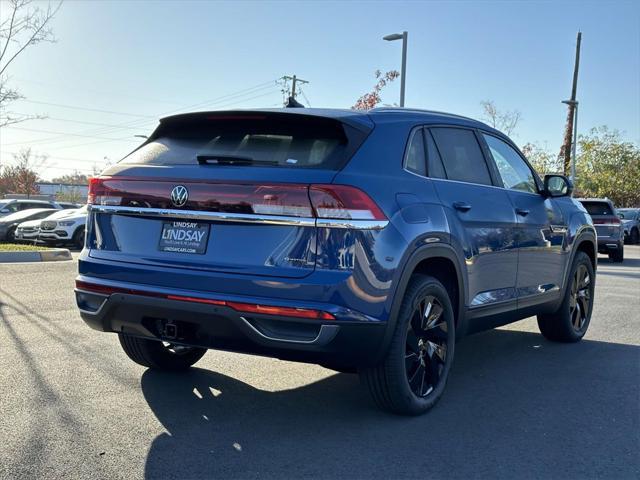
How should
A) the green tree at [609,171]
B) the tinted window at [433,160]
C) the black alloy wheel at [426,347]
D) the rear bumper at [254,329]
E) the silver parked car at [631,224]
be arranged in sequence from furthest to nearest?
1. the green tree at [609,171]
2. the silver parked car at [631,224]
3. the tinted window at [433,160]
4. the black alloy wheel at [426,347]
5. the rear bumper at [254,329]

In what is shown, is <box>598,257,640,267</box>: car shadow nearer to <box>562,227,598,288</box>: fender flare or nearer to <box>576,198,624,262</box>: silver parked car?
<box>576,198,624,262</box>: silver parked car

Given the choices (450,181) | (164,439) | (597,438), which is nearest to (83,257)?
(164,439)

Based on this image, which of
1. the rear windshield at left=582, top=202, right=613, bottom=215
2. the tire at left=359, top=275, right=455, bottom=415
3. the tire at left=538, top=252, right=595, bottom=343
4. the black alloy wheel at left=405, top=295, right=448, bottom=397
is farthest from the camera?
the rear windshield at left=582, top=202, right=613, bottom=215

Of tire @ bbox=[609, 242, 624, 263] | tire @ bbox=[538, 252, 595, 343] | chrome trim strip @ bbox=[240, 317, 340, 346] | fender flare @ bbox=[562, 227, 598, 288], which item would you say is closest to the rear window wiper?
chrome trim strip @ bbox=[240, 317, 340, 346]

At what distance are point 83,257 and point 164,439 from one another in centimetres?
120

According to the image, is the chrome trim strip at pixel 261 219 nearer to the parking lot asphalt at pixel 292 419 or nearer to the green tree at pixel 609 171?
the parking lot asphalt at pixel 292 419

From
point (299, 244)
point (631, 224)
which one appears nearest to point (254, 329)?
point (299, 244)

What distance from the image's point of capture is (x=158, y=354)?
4820 millimetres

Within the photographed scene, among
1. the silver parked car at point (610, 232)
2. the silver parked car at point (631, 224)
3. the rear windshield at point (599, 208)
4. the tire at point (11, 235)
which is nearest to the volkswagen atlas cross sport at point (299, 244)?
the silver parked car at point (610, 232)

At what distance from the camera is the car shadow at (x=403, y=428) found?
338 cm

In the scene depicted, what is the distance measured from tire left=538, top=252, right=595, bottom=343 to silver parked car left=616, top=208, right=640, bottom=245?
2191 centimetres

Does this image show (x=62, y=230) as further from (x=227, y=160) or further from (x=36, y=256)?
(x=227, y=160)

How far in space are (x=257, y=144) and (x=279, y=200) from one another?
492mm

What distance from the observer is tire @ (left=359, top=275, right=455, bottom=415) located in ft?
12.7
